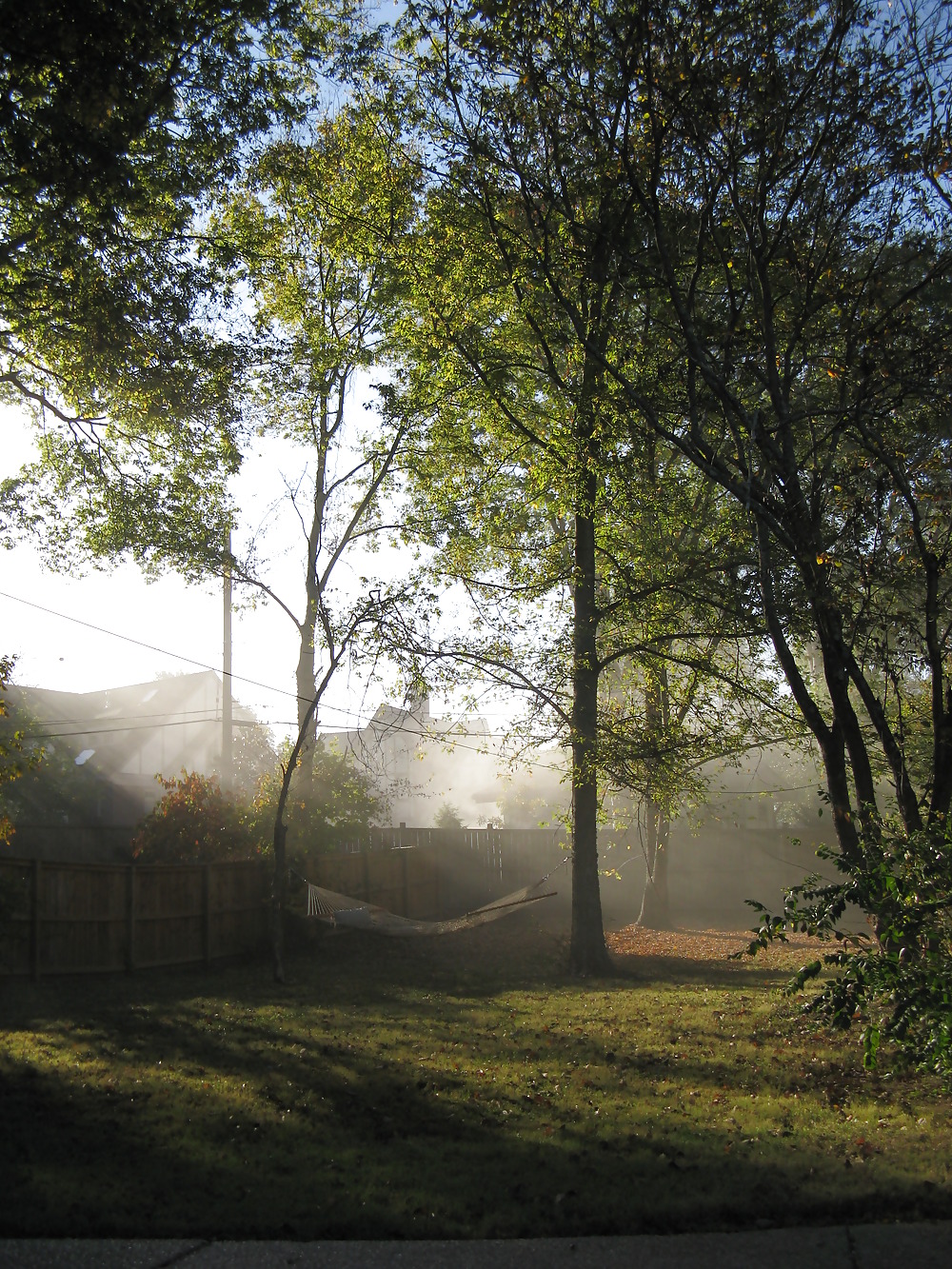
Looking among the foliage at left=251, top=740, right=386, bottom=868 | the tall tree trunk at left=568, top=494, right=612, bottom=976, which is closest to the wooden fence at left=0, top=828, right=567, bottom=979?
the foliage at left=251, top=740, right=386, bottom=868

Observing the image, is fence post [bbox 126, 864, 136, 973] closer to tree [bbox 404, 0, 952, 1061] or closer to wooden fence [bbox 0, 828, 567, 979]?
wooden fence [bbox 0, 828, 567, 979]

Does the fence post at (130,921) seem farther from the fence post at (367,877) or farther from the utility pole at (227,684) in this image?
the utility pole at (227,684)

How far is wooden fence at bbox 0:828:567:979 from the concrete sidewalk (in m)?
8.07

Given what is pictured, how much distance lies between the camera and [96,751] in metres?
37.6

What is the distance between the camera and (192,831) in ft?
57.8

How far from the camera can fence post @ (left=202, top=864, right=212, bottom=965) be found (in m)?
15.4

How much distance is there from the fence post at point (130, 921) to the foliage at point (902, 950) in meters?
10.8

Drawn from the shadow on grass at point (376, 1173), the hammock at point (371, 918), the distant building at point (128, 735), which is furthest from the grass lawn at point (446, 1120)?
the distant building at point (128, 735)

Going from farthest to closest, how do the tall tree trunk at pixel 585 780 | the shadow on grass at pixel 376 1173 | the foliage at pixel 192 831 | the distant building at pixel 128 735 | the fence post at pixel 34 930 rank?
the distant building at pixel 128 735, the foliage at pixel 192 831, the tall tree trunk at pixel 585 780, the fence post at pixel 34 930, the shadow on grass at pixel 376 1173

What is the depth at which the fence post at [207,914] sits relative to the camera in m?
15.4

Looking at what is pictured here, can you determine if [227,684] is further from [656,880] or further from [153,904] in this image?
[153,904]

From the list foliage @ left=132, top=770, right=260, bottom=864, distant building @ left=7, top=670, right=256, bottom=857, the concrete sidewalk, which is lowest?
the concrete sidewalk

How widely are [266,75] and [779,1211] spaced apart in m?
12.0

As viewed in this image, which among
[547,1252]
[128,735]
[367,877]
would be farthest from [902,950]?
[128,735]
